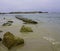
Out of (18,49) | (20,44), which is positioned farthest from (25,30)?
(18,49)

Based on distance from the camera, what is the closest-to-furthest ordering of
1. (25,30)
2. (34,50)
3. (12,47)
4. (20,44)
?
(34,50), (12,47), (20,44), (25,30)

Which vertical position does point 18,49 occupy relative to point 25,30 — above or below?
above

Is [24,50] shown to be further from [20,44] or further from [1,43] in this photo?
[1,43]

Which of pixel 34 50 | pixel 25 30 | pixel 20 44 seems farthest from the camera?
pixel 25 30

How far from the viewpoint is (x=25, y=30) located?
16.5m

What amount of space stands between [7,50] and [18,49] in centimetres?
66

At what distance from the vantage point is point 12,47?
9.74 meters

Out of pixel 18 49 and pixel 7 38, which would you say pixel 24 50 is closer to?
pixel 18 49

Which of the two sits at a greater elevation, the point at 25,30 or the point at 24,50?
the point at 24,50

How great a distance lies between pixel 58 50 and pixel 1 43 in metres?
3.88

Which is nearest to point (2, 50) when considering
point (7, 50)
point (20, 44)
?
point (7, 50)

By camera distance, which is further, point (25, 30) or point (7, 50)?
point (25, 30)

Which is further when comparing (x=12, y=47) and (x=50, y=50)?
(x=12, y=47)

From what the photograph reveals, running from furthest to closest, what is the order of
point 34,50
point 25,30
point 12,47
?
point 25,30 → point 12,47 → point 34,50
